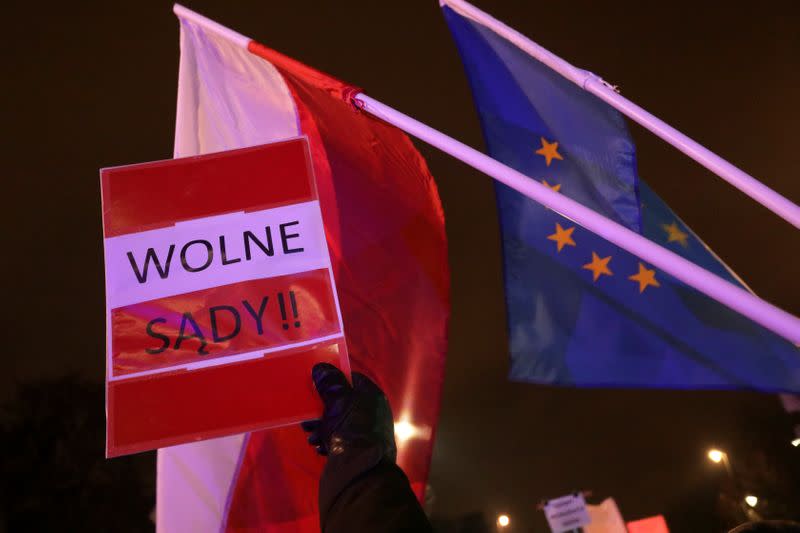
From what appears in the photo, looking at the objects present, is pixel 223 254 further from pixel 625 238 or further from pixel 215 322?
pixel 625 238

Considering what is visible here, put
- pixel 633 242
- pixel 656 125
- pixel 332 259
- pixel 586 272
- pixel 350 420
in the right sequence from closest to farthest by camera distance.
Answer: pixel 350 420 < pixel 633 242 < pixel 656 125 < pixel 332 259 < pixel 586 272

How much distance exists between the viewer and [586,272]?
5793 mm

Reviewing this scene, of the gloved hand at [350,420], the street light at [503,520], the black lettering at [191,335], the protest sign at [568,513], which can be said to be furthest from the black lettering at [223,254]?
the street light at [503,520]

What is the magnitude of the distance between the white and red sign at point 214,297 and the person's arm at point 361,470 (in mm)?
330

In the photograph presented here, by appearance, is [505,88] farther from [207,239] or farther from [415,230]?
[207,239]

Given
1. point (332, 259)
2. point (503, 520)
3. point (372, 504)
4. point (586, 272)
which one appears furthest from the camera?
point (503, 520)

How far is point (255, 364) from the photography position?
3584mm

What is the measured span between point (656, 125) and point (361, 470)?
9.27 ft

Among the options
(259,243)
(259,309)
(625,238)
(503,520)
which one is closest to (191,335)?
(259,309)

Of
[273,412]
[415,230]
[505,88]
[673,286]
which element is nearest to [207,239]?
[273,412]

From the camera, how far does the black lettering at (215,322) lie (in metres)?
3.67

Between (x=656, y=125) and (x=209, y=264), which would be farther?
(x=656, y=125)

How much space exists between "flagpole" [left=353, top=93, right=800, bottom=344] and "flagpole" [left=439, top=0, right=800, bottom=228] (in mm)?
574

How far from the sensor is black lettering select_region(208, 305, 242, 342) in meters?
3.67
